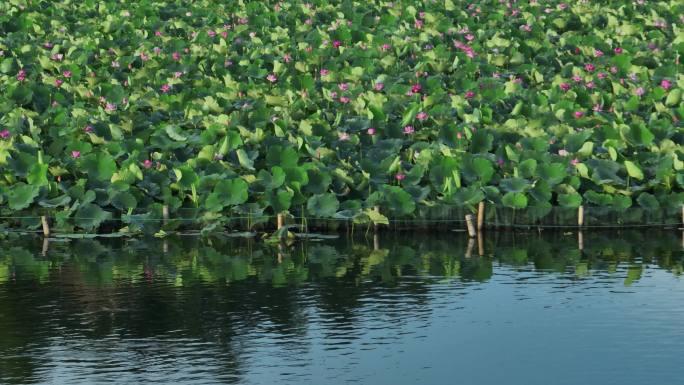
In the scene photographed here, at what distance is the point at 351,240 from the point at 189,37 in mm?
7639

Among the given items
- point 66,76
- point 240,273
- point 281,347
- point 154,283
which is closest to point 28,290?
point 154,283

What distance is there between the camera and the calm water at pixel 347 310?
8234 millimetres

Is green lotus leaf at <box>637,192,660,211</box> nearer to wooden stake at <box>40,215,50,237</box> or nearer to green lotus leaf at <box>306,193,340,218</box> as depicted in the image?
green lotus leaf at <box>306,193,340,218</box>

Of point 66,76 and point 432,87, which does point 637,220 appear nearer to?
point 432,87

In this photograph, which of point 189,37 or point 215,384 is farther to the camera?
point 189,37

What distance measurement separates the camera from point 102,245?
1238cm

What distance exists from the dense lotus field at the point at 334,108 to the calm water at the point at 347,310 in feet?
1.91

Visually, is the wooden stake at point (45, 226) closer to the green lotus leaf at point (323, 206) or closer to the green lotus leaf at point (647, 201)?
the green lotus leaf at point (323, 206)

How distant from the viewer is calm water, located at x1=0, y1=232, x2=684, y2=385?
27.0 feet

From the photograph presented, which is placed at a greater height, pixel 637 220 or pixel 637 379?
pixel 637 220

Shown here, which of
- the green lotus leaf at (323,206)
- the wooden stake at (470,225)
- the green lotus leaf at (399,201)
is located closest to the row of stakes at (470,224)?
the wooden stake at (470,225)

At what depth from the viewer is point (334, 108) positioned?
15617 millimetres

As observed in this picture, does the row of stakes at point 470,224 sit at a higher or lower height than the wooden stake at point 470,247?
higher

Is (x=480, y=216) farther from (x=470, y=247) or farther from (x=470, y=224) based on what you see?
(x=470, y=247)
